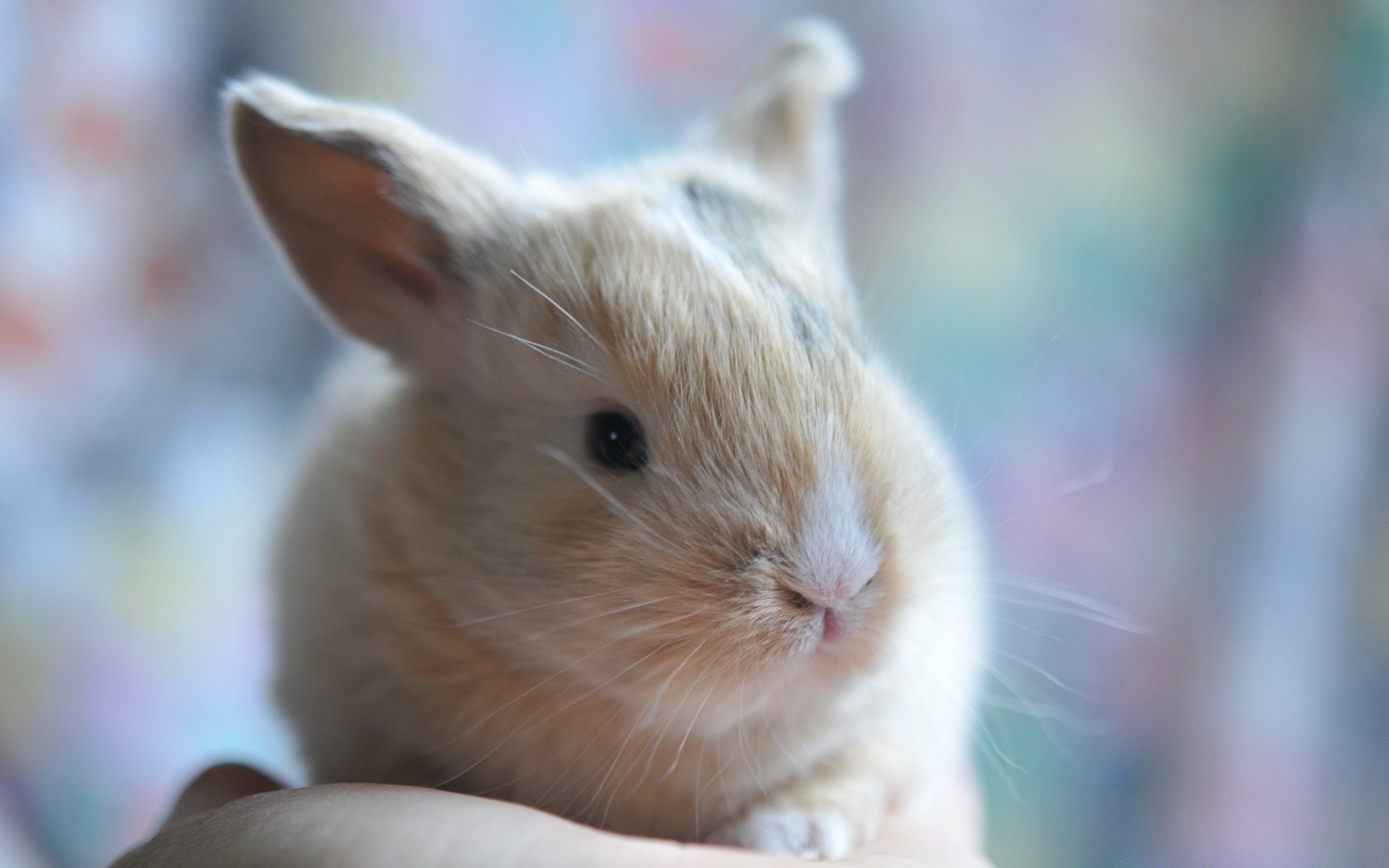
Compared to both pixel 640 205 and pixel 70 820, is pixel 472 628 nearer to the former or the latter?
pixel 640 205

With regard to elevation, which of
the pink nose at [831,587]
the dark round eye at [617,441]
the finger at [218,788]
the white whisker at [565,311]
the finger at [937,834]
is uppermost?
the white whisker at [565,311]

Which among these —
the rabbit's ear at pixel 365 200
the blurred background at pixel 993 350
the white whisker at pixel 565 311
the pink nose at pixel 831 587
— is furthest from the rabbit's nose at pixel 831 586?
the blurred background at pixel 993 350

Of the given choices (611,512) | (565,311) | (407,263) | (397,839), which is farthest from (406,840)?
(407,263)

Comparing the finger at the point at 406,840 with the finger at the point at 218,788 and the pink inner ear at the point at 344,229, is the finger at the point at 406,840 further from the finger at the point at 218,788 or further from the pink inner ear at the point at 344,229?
the pink inner ear at the point at 344,229

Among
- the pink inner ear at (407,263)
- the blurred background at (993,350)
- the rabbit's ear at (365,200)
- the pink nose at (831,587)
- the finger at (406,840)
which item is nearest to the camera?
the finger at (406,840)

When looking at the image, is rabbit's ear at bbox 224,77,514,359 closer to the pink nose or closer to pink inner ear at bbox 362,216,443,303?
pink inner ear at bbox 362,216,443,303

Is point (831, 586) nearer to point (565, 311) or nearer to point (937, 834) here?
point (565, 311)
